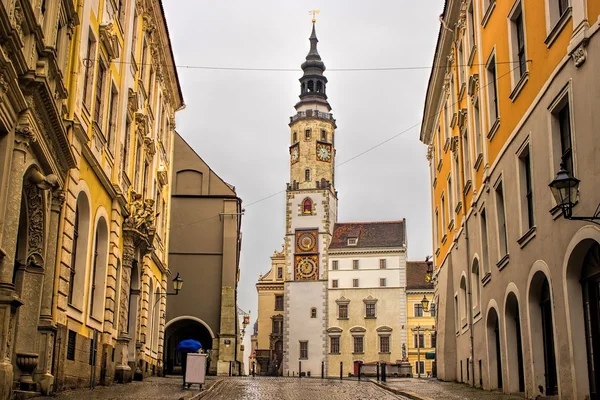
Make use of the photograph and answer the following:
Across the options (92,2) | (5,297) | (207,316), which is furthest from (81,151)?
(207,316)

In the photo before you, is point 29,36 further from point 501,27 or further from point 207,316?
point 207,316

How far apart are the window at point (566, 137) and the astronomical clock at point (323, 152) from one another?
265 ft

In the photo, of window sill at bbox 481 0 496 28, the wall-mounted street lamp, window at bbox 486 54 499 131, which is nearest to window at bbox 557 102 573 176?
the wall-mounted street lamp

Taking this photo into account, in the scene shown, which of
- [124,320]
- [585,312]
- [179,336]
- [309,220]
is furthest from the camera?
[309,220]

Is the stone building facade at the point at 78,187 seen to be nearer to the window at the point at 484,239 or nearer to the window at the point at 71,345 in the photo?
the window at the point at 71,345

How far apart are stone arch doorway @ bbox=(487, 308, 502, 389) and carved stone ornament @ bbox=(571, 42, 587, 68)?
9.61 m

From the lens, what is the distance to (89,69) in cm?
1973

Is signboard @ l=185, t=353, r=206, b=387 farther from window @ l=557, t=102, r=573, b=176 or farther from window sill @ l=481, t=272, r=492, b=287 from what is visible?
window @ l=557, t=102, r=573, b=176

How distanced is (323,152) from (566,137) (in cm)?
8160

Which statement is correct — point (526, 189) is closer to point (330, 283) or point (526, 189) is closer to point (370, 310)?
point (370, 310)

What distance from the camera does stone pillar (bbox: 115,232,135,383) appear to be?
937 inches

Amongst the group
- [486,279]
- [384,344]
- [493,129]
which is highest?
[493,129]

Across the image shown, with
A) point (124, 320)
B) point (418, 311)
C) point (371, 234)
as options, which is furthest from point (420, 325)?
point (124, 320)

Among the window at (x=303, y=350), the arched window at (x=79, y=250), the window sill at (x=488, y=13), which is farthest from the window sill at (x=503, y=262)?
the window at (x=303, y=350)
